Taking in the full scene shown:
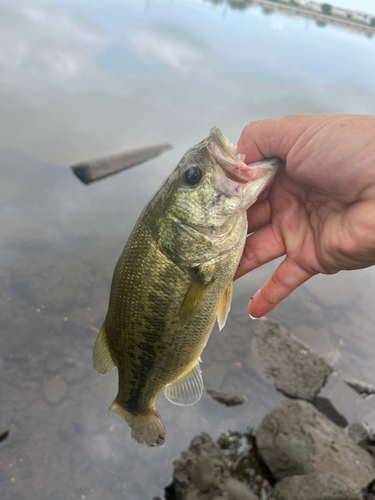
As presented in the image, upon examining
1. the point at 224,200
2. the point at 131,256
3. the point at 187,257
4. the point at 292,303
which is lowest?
the point at 292,303

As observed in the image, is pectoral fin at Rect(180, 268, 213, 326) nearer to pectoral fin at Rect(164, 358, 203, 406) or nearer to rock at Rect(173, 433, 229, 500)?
pectoral fin at Rect(164, 358, 203, 406)

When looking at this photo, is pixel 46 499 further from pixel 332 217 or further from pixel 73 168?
pixel 73 168

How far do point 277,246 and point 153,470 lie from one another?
3.04 meters

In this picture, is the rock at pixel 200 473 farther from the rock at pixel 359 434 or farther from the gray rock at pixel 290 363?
the rock at pixel 359 434

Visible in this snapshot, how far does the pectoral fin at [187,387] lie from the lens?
2645 mm

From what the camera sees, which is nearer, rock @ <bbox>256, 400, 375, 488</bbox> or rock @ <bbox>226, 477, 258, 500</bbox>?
rock @ <bbox>226, 477, 258, 500</bbox>

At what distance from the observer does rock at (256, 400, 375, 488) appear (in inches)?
137

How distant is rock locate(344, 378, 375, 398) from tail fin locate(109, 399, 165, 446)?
12.3 ft

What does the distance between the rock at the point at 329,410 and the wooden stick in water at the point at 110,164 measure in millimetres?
6942

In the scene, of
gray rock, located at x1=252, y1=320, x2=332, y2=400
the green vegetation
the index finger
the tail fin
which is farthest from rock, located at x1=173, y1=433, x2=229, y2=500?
the green vegetation

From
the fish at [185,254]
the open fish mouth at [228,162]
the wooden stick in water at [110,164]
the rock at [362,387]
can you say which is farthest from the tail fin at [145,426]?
the wooden stick in water at [110,164]

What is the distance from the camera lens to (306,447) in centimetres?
362

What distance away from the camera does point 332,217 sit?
2.46 m

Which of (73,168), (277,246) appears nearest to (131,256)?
(277,246)
